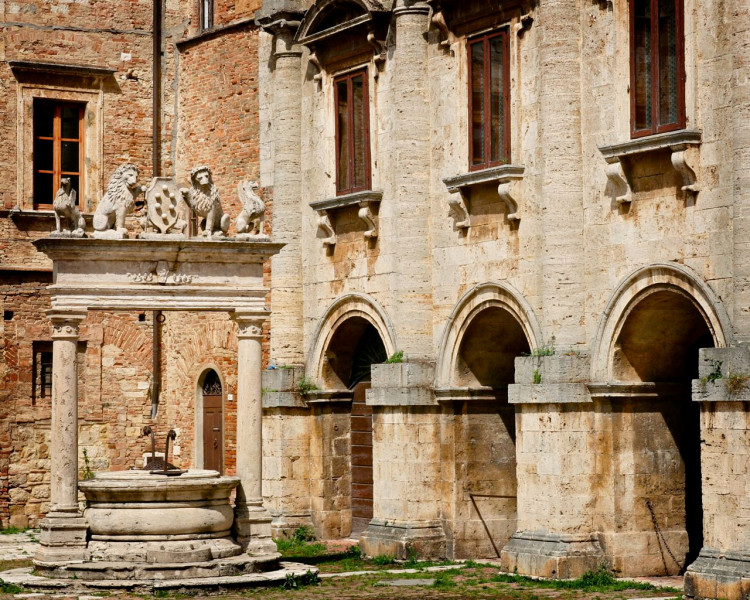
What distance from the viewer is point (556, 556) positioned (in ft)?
57.9

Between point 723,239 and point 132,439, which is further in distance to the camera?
point 132,439

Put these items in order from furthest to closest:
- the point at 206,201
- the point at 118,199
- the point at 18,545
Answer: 1. the point at 18,545
2. the point at 206,201
3. the point at 118,199

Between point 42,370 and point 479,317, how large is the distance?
8.72 meters

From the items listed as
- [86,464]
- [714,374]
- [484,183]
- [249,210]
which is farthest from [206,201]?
[86,464]

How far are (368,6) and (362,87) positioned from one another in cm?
126

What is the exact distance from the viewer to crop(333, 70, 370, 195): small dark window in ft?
70.9

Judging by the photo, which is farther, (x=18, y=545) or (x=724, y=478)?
(x=18, y=545)

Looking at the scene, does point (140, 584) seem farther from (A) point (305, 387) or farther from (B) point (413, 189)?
(B) point (413, 189)

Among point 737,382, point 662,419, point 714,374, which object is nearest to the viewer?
point 737,382

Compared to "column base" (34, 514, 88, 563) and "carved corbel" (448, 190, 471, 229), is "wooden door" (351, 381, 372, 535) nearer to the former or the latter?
"carved corbel" (448, 190, 471, 229)

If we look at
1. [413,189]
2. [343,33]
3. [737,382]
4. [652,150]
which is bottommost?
[737,382]

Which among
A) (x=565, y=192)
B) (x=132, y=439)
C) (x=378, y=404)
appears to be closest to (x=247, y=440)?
(x=378, y=404)

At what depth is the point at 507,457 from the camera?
2027 centimetres

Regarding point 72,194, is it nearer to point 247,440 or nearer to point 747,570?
point 247,440
